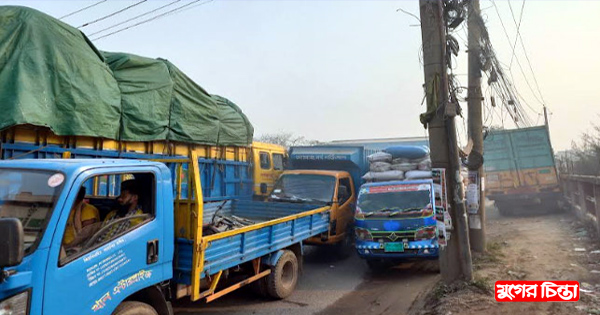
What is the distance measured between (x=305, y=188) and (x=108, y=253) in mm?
5789

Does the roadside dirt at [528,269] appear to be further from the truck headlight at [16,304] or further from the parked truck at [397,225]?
the truck headlight at [16,304]

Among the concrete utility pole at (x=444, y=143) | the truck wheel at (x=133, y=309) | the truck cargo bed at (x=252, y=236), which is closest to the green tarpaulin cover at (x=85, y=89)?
the truck cargo bed at (x=252, y=236)

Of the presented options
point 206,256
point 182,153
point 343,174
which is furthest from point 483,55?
point 206,256

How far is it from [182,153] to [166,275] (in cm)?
412

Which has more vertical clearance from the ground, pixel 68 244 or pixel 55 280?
pixel 68 244

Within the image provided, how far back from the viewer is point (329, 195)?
8344 millimetres

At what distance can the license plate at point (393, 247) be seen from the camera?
22.9 feet

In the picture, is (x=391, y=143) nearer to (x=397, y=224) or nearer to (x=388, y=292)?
(x=397, y=224)

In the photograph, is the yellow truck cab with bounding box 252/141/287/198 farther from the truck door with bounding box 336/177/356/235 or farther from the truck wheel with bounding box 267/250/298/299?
the truck wheel with bounding box 267/250/298/299

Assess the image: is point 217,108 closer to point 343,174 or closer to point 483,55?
point 343,174

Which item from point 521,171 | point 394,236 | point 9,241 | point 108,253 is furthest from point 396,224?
point 521,171

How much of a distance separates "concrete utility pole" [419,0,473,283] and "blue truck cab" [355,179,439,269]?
911mm

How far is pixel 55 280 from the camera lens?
8.75 ft

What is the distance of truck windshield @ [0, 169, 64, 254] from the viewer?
2.74 m
